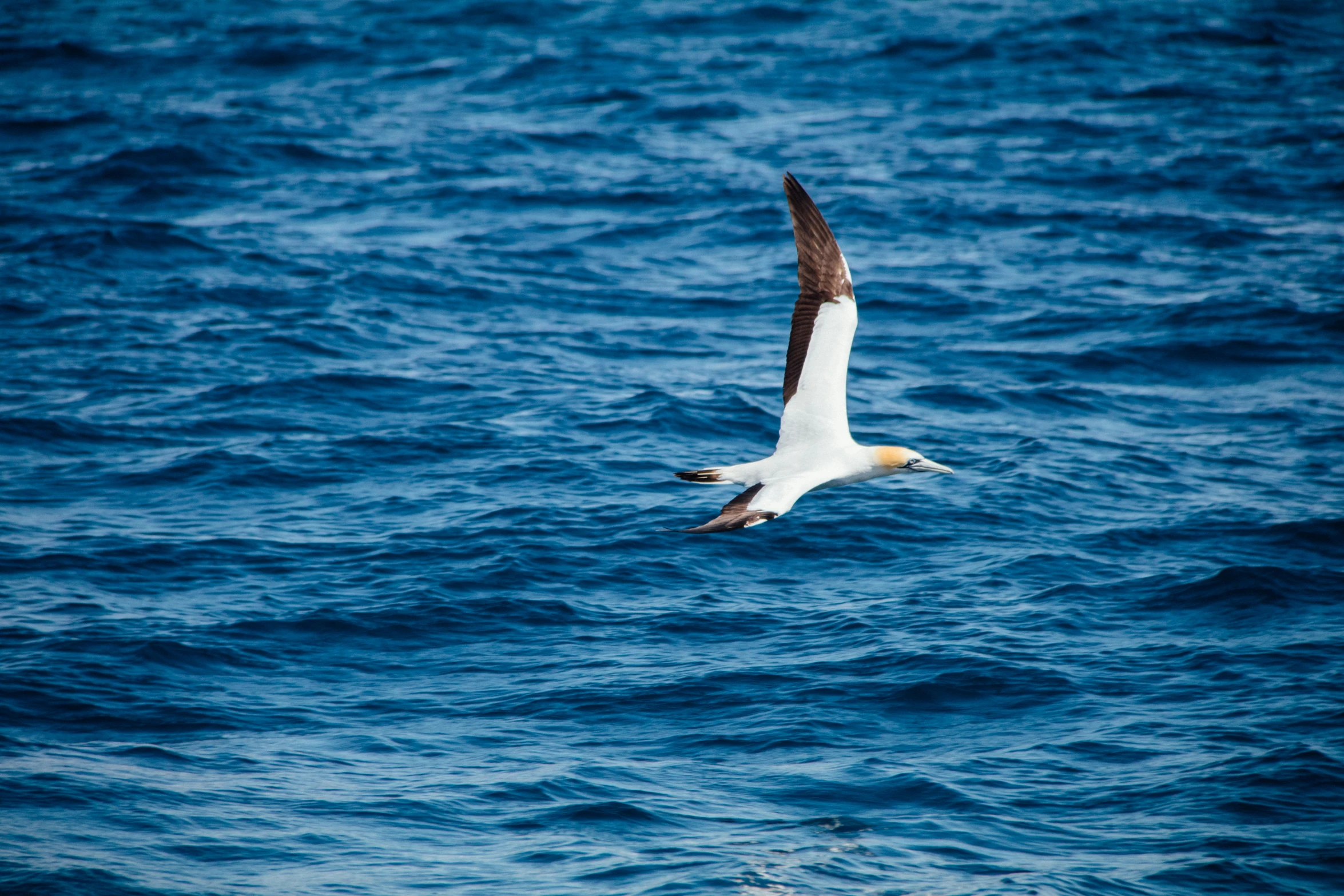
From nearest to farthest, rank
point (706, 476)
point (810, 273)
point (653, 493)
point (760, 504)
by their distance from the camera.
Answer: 1. point (760, 504)
2. point (706, 476)
3. point (810, 273)
4. point (653, 493)

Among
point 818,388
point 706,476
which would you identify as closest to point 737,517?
point 706,476

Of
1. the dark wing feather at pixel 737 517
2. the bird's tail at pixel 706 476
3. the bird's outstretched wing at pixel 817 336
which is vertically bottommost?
the dark wing feather at pixel 737 517

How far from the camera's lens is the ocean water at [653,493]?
9672 millimetres

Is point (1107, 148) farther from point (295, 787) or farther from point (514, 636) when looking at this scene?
point (295, 787)

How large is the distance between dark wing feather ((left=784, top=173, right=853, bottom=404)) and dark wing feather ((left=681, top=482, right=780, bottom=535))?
1747 mm

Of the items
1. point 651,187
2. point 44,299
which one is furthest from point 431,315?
point 651,187

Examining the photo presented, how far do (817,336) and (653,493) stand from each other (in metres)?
3.88

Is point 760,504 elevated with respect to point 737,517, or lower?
elevated

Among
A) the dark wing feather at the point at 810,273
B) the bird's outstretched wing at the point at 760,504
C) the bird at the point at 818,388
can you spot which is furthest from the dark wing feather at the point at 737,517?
the dark wing feather at the point at 810,273

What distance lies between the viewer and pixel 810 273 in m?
11.2

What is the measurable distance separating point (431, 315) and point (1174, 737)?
1204 cm

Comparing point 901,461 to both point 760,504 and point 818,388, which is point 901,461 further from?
point 760,504

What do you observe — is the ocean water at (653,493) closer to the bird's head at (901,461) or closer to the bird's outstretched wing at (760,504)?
the bird's head at (901,461)

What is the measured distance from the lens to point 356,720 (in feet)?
35.4
